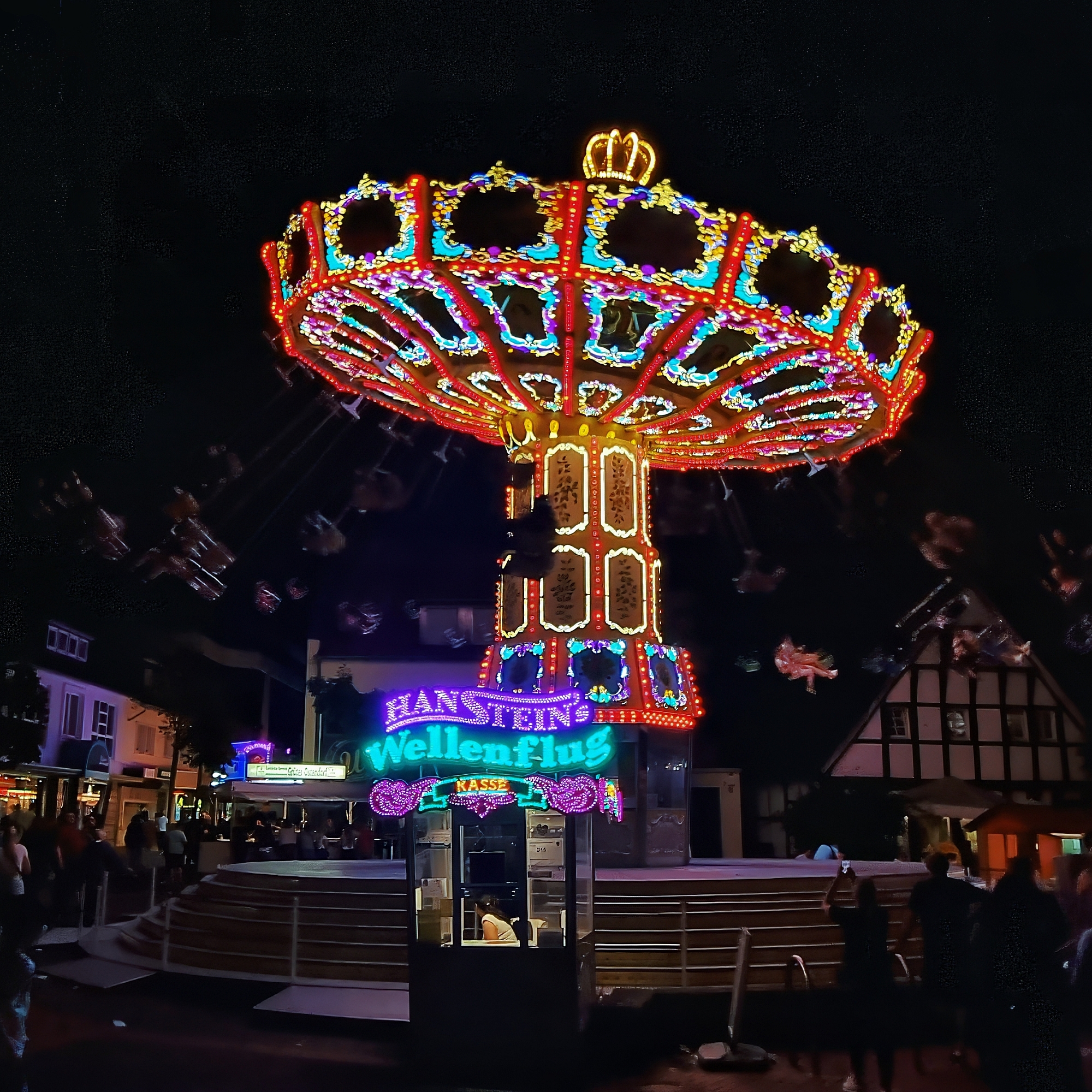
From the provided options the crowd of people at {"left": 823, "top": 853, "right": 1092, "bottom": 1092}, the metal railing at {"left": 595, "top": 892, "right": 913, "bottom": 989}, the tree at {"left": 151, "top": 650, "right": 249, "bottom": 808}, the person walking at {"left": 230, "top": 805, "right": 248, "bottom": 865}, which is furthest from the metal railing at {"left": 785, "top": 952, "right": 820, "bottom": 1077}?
the tree at {"left": 151, "top": 650, "right": 249, "bottom": 808}

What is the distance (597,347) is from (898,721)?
793 inches

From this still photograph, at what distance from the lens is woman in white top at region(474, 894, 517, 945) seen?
10047 mm

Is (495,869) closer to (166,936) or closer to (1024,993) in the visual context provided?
(1024,993)

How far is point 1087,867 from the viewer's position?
10188mm

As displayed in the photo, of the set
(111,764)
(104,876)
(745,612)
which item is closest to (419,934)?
(104,876)

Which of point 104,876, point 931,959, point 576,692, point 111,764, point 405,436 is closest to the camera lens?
point 931,959

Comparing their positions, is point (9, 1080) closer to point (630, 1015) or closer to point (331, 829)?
point (630, 1015)

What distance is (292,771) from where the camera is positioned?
3566 centimetres

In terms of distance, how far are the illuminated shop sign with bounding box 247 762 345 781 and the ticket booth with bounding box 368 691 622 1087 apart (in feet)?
82.9

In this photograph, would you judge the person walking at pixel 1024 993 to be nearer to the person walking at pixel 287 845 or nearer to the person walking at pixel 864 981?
the person walking at pixel 864 981

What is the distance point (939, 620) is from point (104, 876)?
25.6 m

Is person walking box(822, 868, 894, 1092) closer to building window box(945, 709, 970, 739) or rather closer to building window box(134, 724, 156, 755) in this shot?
building window box(945, 709, 970, 739)

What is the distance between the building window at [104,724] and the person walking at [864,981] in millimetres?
34543

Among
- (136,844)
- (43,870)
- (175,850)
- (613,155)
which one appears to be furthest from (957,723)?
(43,870)
